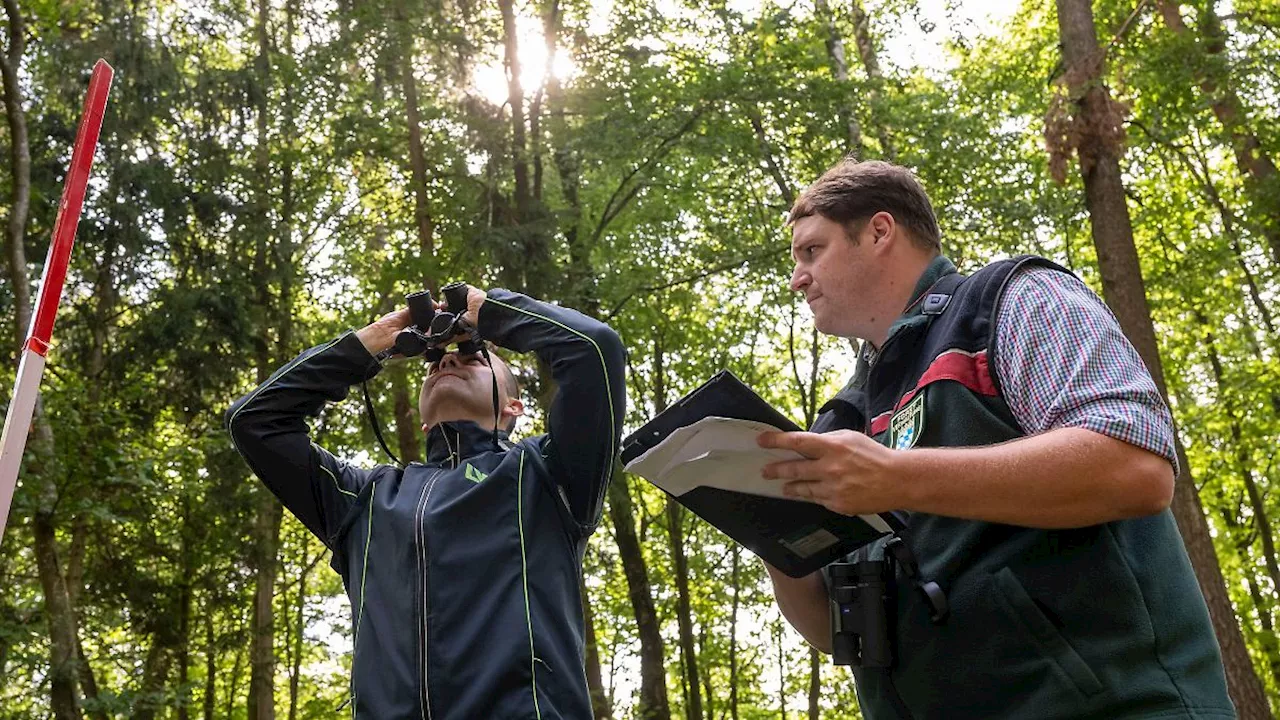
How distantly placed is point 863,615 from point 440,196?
1096 centimetres

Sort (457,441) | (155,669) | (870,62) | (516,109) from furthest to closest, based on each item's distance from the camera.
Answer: (870,62) < (155,669) < (516,109) < (457,441)

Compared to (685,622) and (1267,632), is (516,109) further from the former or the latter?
(1267,632)

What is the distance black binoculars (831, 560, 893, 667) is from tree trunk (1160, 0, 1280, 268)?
992 cm

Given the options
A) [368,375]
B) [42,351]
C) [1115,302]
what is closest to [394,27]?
[1115,302]

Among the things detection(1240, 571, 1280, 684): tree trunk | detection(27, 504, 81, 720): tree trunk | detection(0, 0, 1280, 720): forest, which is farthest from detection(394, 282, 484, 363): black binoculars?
detection(1240, 571, 1280, 684): tree trunk

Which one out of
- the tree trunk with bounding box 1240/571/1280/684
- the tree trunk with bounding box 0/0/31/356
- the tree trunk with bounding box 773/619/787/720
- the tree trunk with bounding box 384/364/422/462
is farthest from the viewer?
the tree trunk with bounding box 773/619/787/720

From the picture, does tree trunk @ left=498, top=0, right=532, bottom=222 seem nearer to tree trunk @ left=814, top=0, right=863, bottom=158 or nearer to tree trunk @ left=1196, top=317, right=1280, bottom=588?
tree trunk @ left=814, top=0, right=863, bottom=158

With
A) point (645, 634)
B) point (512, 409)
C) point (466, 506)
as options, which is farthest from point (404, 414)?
point (466, 506)

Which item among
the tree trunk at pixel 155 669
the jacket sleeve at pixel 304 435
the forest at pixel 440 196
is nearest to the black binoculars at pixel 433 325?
the jacket sleeve at pixel 304 435

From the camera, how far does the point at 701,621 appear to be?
21.8 m

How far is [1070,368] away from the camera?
5.80 feet

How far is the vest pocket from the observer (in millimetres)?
1726

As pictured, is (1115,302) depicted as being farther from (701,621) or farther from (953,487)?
(701,621)

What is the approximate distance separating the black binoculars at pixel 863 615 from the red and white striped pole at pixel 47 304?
1.61 meters
